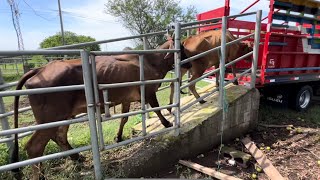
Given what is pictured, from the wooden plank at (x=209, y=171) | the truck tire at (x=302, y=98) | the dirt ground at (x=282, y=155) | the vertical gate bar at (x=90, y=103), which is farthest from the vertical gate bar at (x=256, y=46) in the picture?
the vertical gate bar at (x=90, y=103)

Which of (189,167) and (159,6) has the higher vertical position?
(159,6)

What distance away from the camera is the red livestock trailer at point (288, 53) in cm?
532

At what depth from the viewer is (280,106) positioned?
266 inches

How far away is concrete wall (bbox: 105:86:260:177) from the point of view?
3643 mm

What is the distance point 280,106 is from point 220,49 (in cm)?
341

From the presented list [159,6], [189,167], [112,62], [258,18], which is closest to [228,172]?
[189,167]

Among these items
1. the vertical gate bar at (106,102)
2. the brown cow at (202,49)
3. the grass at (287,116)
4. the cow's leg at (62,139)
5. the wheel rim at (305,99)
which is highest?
the brown cow at (202,49)

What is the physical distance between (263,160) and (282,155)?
1.79 ft

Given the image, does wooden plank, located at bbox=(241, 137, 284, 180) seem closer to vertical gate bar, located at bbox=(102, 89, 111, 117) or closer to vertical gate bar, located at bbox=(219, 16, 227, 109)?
vertical gate bar, located at bbox=(219, 16, 227, 109)

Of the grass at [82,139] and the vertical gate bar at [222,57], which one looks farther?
the vertical gate bar at [222,57]

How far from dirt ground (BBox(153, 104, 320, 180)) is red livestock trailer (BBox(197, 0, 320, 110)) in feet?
3.18

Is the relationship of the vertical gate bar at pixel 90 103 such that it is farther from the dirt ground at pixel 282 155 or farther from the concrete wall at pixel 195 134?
the dirt ground at pixel 282 155

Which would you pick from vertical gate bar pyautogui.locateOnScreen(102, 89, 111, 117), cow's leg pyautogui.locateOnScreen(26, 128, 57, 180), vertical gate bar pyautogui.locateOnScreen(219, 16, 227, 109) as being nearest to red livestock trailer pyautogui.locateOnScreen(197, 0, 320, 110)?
vertical gate bar pyautogui.locateOnScreen(219, 16, 227, 109)

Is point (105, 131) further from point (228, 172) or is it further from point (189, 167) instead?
point (228, 172)
